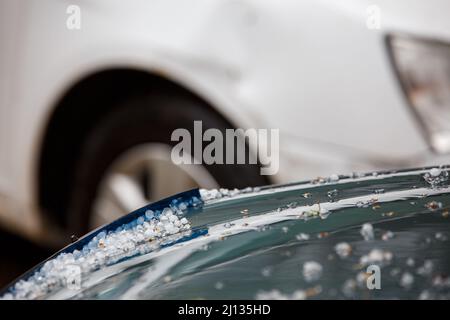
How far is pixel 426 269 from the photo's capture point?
29.5 inches

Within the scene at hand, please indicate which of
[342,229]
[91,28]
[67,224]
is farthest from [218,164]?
[342,229]

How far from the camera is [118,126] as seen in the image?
8.07 feet

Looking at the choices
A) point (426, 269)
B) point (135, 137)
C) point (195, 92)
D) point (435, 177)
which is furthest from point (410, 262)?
point (135, 137)

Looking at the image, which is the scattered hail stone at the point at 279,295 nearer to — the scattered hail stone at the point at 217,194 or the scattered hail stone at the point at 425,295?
the scattered hail stone at the point at 425,295

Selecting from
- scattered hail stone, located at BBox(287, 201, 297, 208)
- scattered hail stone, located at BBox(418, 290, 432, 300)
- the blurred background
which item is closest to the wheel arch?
the blurred background

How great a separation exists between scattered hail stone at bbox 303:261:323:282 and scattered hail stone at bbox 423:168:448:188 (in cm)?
26

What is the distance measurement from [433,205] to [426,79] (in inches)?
42.8

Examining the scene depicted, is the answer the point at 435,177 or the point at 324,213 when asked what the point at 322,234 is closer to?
the point at 324,213

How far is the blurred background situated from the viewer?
1876 mm

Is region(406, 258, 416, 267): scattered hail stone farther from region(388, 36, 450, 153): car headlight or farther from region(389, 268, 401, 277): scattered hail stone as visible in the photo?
region(388, 36, 450, 153): car headlight

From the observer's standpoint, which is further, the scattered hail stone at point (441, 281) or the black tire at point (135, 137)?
the black tire at point (135, 137)

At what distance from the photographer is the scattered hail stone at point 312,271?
743 mm

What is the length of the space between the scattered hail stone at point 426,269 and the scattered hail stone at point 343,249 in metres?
0.08

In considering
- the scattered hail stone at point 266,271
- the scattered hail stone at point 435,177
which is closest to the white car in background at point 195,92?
the scattered hail stone at point 435,177
